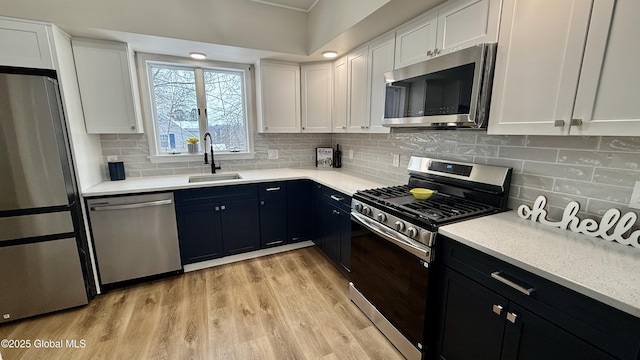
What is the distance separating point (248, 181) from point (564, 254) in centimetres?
243

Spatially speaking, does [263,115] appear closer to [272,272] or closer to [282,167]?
[282,167]

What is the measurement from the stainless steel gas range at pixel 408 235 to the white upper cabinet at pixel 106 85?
231cm

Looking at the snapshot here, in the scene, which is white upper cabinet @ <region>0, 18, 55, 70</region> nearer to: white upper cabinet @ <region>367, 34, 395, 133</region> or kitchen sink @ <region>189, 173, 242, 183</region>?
kitchen sink @ <region>189, 173, 242, 183</region>

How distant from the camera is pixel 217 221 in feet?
8.84

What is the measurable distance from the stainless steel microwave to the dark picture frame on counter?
160 cm

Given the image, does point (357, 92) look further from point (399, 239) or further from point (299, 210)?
point (399, 239)

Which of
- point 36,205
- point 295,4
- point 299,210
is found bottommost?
point 299,210

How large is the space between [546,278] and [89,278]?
3109 millimetres

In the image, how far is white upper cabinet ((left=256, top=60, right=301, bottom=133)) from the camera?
303 cm

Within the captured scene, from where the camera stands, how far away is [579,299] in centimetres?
92

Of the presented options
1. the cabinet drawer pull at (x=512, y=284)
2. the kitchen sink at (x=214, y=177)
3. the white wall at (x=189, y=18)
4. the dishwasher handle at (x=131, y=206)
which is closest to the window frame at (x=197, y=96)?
the kitchen sink at (x=214, y=177)

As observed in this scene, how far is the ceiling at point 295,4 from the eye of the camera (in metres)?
2.58

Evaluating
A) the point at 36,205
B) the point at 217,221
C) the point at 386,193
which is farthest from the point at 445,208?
the point at 36,205

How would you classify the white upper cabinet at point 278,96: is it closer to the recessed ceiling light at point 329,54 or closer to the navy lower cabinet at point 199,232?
the recessed ceiling light at point 329,54
